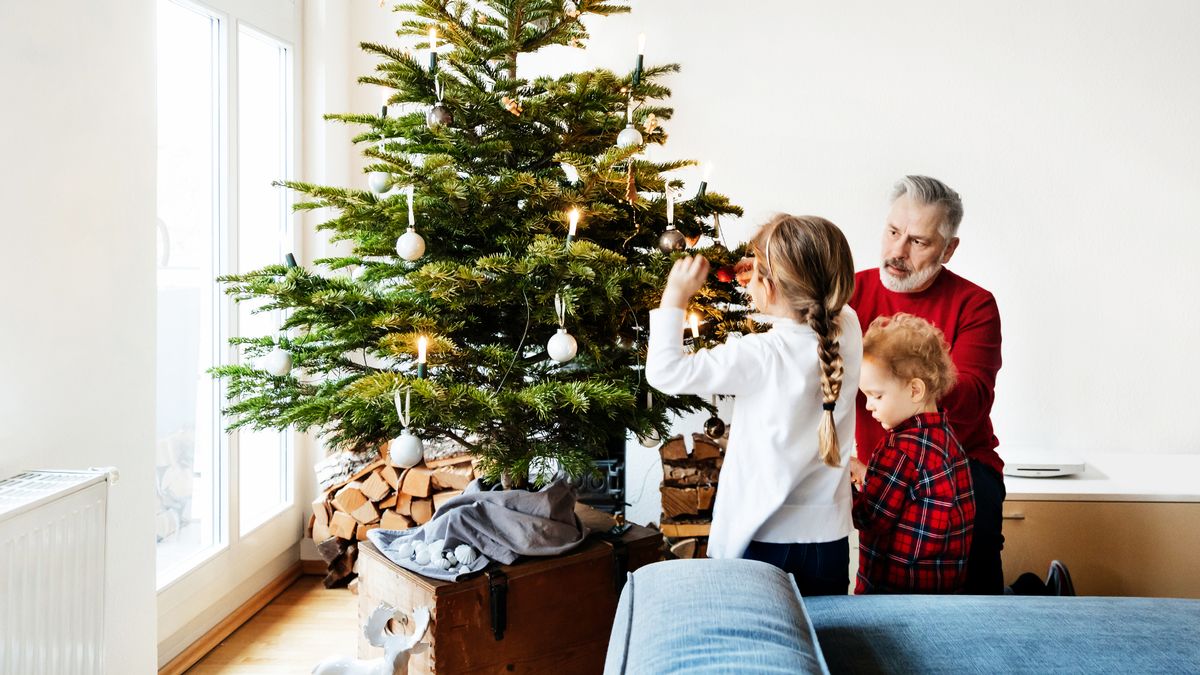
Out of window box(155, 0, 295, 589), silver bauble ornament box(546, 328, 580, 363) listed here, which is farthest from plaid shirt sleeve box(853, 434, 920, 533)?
window box(155, 0, 295, 589)

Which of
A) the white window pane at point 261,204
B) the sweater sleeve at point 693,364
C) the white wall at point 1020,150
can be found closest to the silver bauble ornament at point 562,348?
the sweater sleeve at point 693,364

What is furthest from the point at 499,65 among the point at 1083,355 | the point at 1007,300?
the point at 1083,355

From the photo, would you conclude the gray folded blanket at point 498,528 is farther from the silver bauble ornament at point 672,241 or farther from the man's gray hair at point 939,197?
the man's gray hair at point 939,197

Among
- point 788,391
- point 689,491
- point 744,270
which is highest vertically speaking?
point 744,270

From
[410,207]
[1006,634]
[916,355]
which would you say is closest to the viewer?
[1006,634]

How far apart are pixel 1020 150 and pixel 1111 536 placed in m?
1.30

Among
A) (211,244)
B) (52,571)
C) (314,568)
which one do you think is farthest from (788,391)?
(314,568)

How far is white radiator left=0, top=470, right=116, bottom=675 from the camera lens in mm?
1525

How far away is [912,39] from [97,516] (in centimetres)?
281

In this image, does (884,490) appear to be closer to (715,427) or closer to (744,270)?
(715,427)

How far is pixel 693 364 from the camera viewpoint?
1.56 m

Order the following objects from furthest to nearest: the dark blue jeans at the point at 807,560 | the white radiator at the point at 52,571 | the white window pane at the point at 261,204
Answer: the white window pane at the point at 261,204 < the dark blue jeans at the point at 807,560 < the white radiator at the point at 52,571

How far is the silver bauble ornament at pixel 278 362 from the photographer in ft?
5.72

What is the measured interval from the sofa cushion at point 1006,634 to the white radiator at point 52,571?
1.34m
